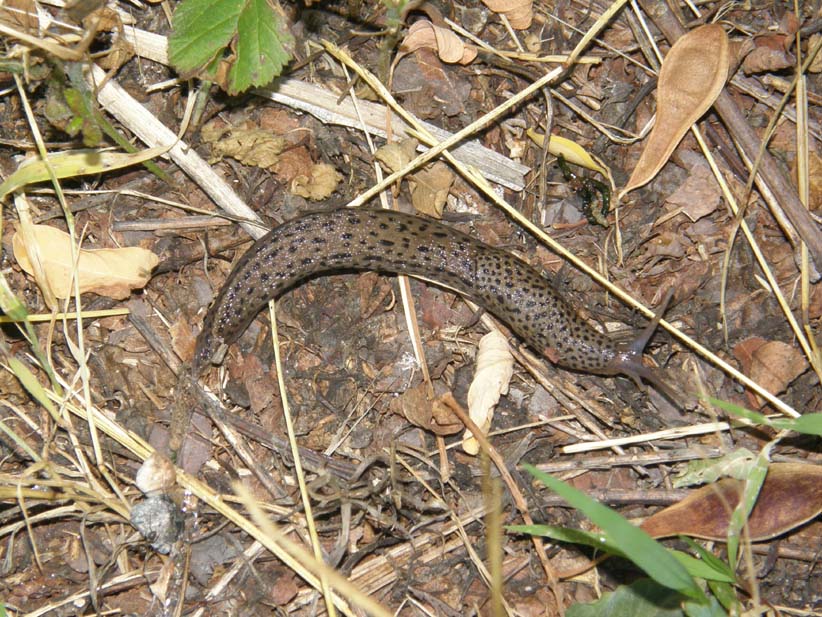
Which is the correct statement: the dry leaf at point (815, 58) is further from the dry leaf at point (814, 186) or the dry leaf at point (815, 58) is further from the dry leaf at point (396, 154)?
the dry leaf at point (396, 154)

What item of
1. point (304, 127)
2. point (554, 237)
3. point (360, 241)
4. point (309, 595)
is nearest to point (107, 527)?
point (309, 595)

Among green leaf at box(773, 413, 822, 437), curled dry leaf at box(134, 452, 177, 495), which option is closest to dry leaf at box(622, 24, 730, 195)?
green leaf at box(773, 413, 822, 437)

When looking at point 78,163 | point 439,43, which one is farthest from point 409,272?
point 78,163

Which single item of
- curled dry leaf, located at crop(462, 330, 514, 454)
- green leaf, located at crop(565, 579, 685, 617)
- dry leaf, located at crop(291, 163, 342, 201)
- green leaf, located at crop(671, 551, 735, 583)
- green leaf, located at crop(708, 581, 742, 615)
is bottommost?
green leaf, located at crop(565, 579, 685, 617)

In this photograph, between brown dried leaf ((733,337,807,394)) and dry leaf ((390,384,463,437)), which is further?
brown dried leaf ((733,337,807,394))

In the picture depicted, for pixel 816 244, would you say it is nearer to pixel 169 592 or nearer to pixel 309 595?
pixel 309 595

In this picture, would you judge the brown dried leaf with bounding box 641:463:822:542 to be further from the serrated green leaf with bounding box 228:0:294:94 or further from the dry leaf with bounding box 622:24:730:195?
the serrated green leaf with bounding box 228:0:294:94

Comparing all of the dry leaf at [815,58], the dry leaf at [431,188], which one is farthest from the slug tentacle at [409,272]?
the dry leaf at [815,58]
